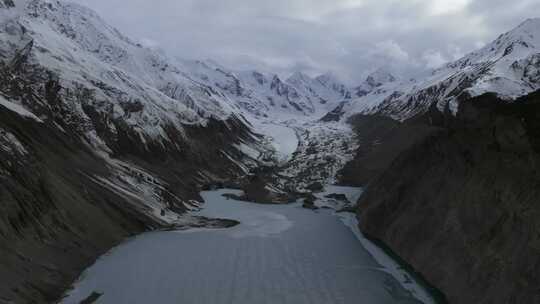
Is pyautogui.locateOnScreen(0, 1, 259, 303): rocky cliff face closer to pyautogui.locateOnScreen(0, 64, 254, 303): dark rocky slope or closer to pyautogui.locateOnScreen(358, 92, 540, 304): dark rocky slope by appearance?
pyautogui.locateOnScreen(0, 64, 254, 303): dark rocky slope

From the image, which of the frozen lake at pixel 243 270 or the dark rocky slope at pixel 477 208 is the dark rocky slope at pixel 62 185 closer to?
the frozen lake at pixel 243 270

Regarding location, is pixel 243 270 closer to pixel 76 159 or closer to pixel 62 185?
pixel 62 185

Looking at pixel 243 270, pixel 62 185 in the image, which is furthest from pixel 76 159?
pixel 243 270

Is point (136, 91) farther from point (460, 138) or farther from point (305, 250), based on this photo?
point (460, 138)

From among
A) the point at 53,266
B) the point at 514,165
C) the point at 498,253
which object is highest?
the point at 514,165

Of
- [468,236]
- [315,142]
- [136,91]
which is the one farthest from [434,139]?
[315,142]

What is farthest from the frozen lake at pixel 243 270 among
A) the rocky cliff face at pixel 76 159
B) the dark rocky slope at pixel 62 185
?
the rocky cliff face at pixel 76 159
